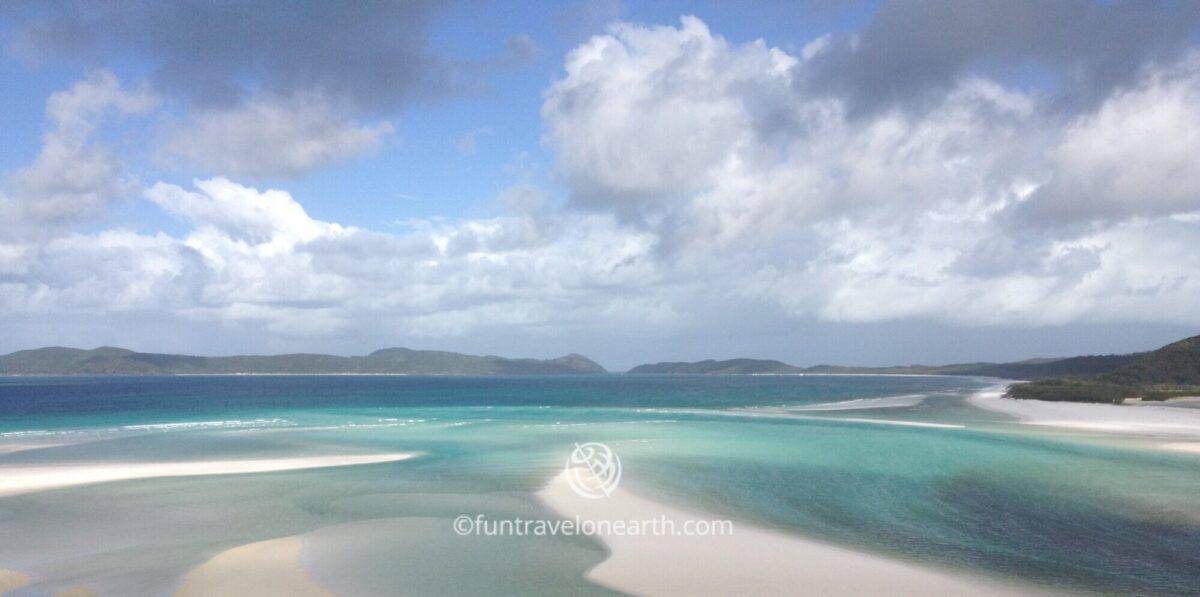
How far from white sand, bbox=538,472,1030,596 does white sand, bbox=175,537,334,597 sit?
454 centimetres

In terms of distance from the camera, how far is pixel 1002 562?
11641mm

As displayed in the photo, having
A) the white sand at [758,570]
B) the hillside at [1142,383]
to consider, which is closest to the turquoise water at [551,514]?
the white sand at [758,570]

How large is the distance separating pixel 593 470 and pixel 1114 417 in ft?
119

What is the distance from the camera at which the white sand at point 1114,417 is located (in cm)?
3362

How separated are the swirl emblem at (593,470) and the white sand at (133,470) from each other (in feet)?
22.6

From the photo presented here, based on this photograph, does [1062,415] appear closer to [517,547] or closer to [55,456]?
[517,547]

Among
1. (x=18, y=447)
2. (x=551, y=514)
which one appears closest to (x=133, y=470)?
(x=18, y=447)

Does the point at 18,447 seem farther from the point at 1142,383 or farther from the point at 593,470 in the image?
the point at 1142,383

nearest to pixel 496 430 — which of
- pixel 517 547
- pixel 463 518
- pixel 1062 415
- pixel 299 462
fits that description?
pixel 299 462

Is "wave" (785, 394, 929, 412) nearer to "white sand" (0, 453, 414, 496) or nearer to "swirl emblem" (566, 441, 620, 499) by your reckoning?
"swirl emblem" (566, 441, 620, 499)

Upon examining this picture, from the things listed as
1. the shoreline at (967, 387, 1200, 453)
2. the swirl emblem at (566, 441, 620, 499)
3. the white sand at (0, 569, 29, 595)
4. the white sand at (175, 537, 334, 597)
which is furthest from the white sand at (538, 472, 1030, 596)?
the shoreline at (967, 387, 1200, 453)

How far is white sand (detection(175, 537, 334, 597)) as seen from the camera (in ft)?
32.8

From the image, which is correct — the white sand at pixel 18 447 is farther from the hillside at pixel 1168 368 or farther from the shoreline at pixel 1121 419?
the hillside at pixel 1168 368

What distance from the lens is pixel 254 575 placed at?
10.8 m
